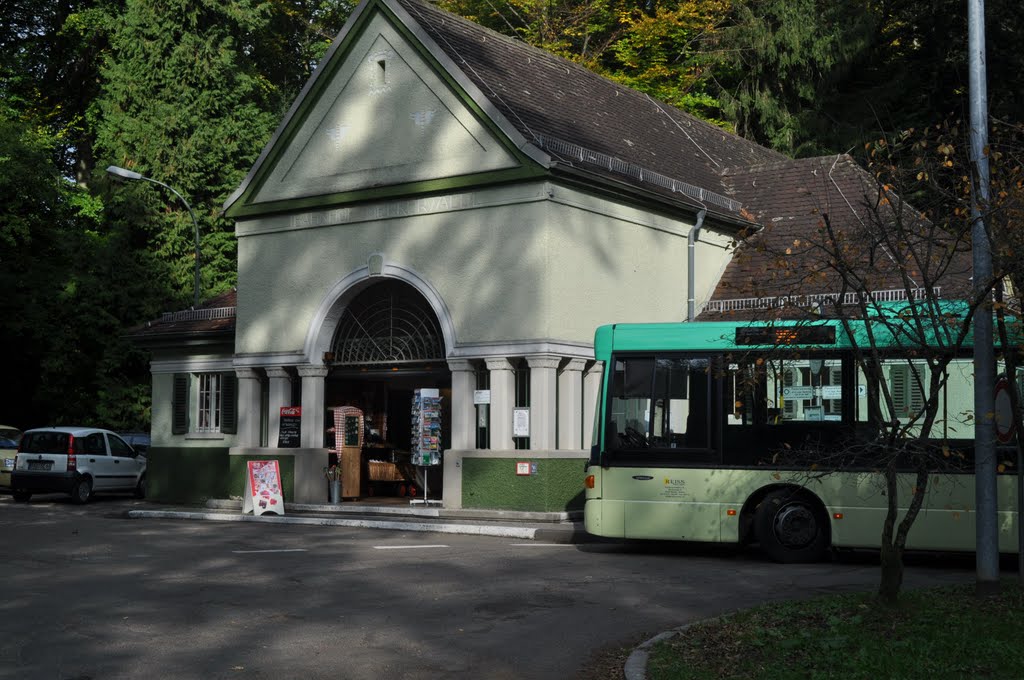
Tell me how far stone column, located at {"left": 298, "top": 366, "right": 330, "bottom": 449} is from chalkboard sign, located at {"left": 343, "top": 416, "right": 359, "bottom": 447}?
60 centimetres

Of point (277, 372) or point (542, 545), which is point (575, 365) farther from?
point (277, 372)

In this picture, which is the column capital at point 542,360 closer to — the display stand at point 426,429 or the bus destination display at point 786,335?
the display stand at point 426,429

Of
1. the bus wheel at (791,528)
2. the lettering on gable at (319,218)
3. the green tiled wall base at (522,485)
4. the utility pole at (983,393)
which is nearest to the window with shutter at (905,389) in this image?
the bus wheel at (791,528)

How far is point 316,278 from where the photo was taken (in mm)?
26844

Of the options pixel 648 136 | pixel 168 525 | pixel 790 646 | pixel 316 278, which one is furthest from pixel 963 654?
pixel 648 136

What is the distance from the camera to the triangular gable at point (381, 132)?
24438 mm

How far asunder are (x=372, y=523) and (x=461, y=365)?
11.9 feet

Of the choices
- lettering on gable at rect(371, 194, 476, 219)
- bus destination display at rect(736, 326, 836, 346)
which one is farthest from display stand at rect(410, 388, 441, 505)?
bus destination display at rect(736, 326, 836, 346)

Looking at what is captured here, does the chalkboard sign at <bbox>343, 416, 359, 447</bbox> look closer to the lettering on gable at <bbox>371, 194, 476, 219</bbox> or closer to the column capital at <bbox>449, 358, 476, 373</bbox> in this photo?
the column capital at <bbox>449, 358, 476, 373</bbox>

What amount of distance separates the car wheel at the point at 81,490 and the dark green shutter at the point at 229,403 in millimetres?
3869

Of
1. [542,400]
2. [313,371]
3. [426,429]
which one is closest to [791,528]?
[542,400]

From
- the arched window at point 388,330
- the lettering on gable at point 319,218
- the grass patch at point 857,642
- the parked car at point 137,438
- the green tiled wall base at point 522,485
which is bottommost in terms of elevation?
the grass patch at point 857,642

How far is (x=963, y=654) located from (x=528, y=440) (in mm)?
15170

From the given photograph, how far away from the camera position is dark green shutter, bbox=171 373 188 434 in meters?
30.4
